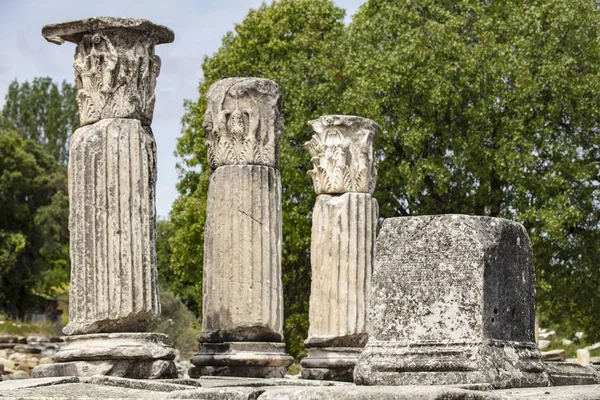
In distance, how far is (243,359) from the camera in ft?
46.0

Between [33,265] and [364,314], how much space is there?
37093 mm

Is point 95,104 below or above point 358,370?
above

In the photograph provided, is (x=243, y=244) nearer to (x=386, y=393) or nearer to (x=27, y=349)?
(x=386, y=393)

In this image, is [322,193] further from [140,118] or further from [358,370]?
[358,370]

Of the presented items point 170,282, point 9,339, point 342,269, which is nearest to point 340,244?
point 342,269

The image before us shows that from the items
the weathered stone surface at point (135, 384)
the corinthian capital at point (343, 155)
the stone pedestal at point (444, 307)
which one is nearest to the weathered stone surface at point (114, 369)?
the weathered stone surface at point (135, 384)

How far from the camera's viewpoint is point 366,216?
55.3 ft

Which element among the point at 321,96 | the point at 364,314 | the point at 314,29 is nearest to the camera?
the point at 364,314

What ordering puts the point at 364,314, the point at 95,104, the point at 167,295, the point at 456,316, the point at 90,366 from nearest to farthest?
the point at 456,316 → the point at 90,366 → the point at 95,104 → the point at 364,314 → the point at 167,295

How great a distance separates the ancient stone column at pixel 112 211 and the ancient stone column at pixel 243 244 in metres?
2.34

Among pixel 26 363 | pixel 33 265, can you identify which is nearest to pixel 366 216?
pixel 26 363

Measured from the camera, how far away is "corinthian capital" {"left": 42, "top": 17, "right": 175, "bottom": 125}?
40.2ft

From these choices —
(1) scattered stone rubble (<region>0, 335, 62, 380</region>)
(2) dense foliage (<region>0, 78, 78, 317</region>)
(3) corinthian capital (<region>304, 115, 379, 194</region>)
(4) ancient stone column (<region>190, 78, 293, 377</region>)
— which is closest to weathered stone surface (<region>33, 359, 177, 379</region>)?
(4) ancient stone column (<region>190, 78, 293, 377</region>)

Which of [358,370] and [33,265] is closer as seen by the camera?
[358,370]
